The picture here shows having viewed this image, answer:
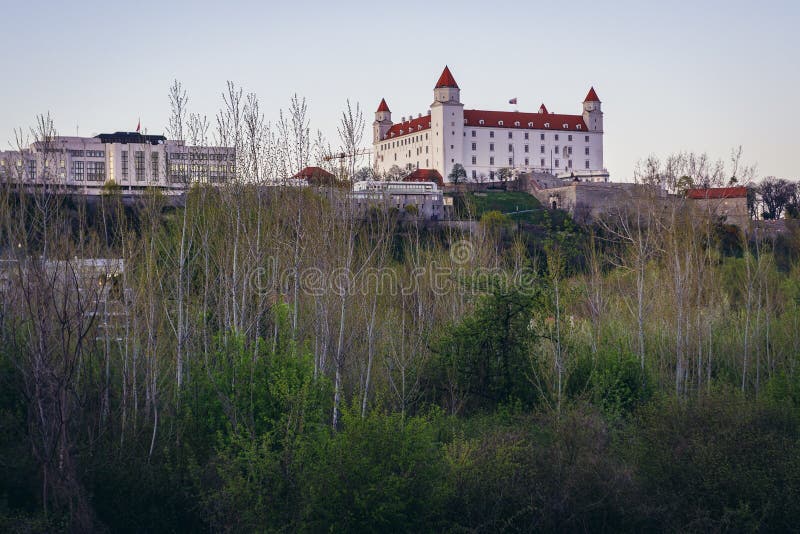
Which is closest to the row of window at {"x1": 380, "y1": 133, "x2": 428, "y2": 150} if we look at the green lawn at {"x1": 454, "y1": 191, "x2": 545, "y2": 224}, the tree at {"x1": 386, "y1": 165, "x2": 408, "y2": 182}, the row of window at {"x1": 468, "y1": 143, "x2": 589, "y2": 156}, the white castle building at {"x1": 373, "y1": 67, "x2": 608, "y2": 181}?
the white castle building at {"x1": 373, "y1": 67, "x2": 608, "y2": 181}

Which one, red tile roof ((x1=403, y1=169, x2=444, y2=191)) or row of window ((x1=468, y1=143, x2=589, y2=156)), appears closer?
red tile roof ((x1=403, y1=169, x2=444, y2=191))

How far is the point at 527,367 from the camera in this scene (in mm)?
17562

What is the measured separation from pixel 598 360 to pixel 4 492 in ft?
41.5

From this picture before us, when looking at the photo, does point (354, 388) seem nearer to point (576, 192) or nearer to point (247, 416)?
point (247, 416)

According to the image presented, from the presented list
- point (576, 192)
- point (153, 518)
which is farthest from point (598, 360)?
point (576, 192)

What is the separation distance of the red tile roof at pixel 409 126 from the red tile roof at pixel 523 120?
5.61 metres

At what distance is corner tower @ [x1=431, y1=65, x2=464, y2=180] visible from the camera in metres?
101

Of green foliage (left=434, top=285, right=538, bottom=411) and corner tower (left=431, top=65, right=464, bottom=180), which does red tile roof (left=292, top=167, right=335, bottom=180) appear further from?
corner tower (left=431, top=65, right=464, bottom=180)

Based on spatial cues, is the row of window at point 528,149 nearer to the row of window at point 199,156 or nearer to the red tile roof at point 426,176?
the red tile roof at point 426,176

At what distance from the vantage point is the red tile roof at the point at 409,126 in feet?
346

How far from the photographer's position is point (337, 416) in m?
14.5

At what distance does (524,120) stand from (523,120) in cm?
17

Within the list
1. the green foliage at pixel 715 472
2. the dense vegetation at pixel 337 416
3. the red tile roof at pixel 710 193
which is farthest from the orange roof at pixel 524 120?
the green foliage at pixel 715 472

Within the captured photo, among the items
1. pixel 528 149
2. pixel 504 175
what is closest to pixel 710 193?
pixel 504 175
